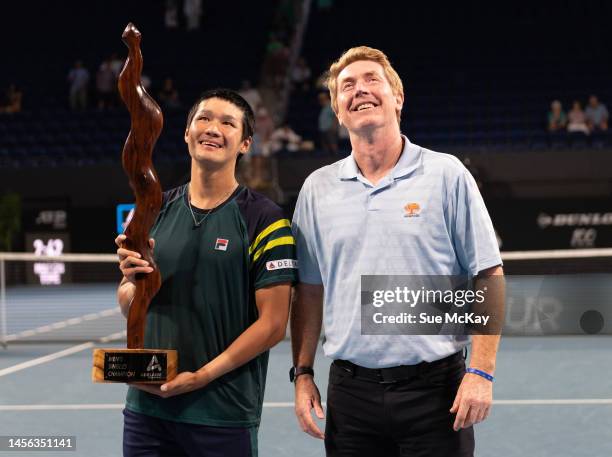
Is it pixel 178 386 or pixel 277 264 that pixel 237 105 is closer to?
pixel 277 264

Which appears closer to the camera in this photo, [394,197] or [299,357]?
[394,197]

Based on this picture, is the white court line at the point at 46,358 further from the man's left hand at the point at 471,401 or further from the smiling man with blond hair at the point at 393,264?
the man's left hand at the point at 471,401

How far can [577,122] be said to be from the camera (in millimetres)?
16812

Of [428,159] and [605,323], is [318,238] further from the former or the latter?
[605,323]

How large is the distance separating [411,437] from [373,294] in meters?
0.43

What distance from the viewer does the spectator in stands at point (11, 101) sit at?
1964 cm

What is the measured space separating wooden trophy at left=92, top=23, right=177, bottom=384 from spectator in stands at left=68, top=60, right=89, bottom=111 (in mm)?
17538

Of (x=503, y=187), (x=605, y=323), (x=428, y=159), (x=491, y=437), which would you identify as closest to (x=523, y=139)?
(x=503, y=187)

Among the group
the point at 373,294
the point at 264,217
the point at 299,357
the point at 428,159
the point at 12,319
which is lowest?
the point at 12,319

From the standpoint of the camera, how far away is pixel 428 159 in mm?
2635

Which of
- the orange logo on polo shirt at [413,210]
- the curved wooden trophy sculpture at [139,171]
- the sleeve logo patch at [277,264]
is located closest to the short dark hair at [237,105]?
the curved wooden trophy sculpture at [139,171]

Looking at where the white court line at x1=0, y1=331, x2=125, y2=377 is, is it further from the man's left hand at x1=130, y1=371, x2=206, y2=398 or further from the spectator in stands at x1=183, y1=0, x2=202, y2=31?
the spectator in stands at x1=183, y1=0, x2=202, y2=31

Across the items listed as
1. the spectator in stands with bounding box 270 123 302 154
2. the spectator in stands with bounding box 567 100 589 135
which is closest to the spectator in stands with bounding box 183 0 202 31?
the spectator in stands with bounding box 270 123 302 154

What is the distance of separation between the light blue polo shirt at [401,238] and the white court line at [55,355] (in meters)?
5.72
